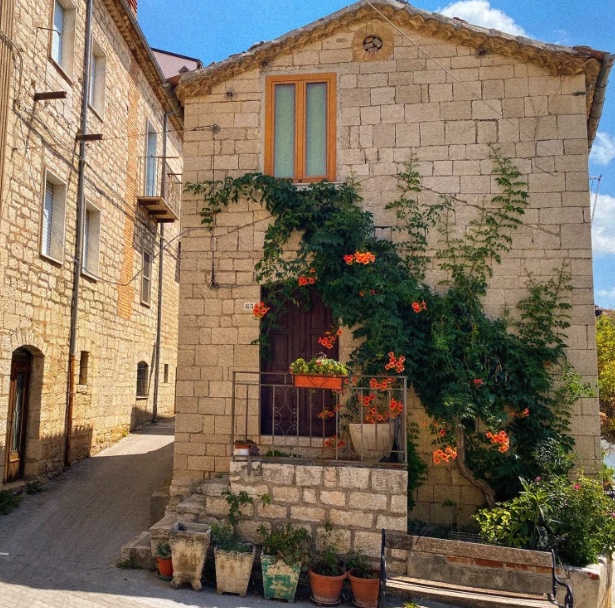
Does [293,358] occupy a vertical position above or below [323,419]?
above

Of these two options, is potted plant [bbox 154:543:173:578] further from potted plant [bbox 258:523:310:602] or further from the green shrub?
the green shrub

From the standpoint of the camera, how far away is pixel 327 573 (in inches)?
215

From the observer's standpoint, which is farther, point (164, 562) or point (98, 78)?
point (98, 78)

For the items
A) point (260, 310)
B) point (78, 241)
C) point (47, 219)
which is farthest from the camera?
point (78, 241)

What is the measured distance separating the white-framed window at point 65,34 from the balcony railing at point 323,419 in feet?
21.0

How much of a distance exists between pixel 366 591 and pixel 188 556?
1.68 metres

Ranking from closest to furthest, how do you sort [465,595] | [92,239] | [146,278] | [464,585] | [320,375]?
[465,595]
[464,585]
[320,375]
[92,239]
[146,278]

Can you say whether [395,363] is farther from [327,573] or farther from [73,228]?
[73,228]

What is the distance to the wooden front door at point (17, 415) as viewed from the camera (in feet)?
27.2

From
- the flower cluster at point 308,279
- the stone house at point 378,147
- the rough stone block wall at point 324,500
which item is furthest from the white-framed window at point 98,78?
the rough stone block wall at point 324,500

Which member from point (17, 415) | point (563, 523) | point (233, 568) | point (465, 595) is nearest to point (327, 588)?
point (233, 568)

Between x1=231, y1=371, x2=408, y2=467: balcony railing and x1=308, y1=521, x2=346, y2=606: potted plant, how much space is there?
0.95 metres

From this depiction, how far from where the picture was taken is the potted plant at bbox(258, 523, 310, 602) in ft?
17.6

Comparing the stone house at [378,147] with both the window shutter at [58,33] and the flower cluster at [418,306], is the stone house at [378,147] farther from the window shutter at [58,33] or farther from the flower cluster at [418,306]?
the window shutter at [58,33]
